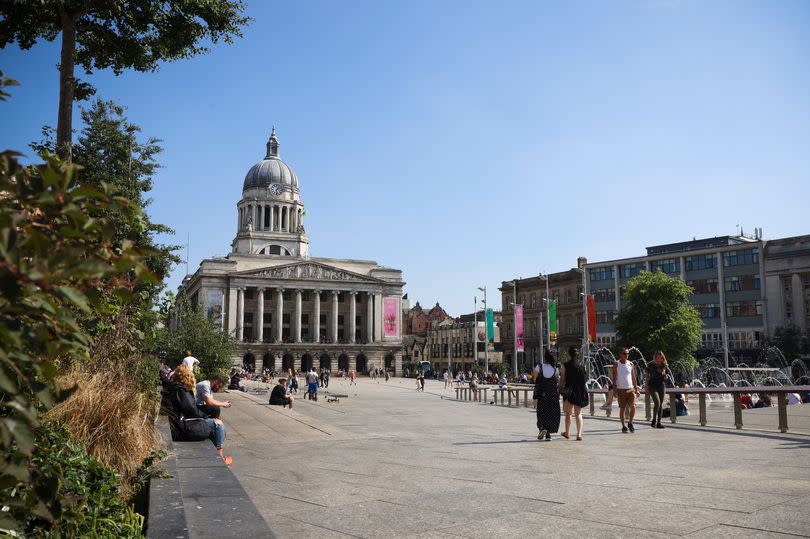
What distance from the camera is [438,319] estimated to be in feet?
453

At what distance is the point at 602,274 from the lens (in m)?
82.9

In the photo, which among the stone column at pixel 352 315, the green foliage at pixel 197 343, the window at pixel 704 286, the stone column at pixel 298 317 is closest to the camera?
the green foliage at pixel 197 343

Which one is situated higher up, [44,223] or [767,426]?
[44,223]

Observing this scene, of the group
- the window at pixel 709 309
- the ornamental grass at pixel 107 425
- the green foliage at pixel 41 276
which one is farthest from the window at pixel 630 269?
the green foliage at pixel 41 276

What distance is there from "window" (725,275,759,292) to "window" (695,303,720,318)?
2.20 meters

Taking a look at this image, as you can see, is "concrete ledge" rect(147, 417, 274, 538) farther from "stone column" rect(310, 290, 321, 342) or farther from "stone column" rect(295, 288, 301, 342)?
"stone column" rect(310, 290, 321, 342)

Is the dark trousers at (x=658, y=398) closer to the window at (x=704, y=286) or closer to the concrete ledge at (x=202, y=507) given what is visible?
the concrete ledge at (x=202, y=507)

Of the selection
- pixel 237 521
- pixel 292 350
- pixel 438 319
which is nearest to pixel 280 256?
pixel 292 350

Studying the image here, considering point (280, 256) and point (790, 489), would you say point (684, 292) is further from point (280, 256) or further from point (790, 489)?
point (280, 256)

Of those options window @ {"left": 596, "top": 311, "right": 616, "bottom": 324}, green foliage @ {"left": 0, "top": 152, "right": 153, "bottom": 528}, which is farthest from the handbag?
window @ {"left": 596, "top": 311, "right": 616, "bottom": 324}

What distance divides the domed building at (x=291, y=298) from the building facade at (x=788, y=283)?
58.3 metres

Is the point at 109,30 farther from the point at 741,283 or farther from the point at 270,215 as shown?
the point at 270,215

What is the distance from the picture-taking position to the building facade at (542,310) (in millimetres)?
86688

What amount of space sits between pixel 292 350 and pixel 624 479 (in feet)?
317
